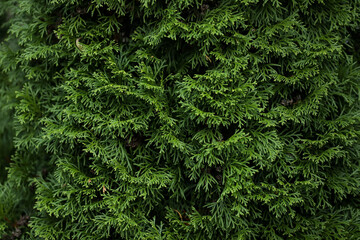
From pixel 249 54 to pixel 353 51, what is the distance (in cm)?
90

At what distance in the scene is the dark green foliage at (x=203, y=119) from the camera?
6.31 ft

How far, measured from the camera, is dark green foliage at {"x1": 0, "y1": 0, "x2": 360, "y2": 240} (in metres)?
1.92

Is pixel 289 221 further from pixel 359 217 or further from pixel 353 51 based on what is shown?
pixel 353 51

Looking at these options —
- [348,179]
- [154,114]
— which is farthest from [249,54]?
[348,179]

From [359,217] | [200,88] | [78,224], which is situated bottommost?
[359,217]

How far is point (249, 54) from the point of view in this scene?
1.95m

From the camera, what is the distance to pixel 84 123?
2.10m

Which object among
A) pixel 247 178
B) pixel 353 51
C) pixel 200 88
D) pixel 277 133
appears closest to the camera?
pixel 200 88

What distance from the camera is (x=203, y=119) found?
6.24 feet

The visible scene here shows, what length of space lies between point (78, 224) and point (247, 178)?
119 centimetres

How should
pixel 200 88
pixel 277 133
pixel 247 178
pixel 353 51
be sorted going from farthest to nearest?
pixel 353 51 → pixel 277 133 → pixel 247 178 → pixel 200 88

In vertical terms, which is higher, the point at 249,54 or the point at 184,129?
the point at 249,54

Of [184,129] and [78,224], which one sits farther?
[78,224]

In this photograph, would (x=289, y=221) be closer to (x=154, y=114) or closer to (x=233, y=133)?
(x=233, y=133)
